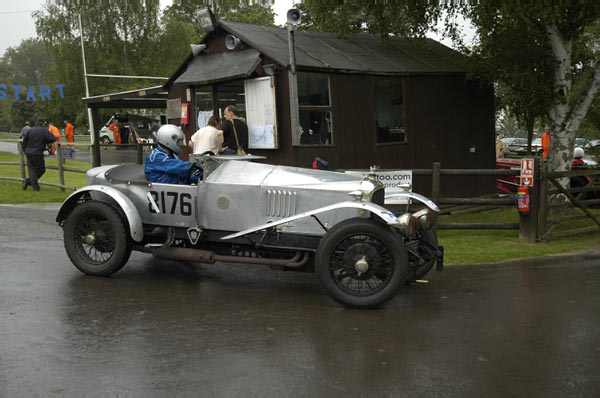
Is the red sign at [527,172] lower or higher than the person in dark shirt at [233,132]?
lower

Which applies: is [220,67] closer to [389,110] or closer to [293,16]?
[293,16]

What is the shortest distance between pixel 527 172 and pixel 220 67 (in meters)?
6.65

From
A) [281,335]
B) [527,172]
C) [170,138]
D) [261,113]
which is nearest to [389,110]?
[261,113]

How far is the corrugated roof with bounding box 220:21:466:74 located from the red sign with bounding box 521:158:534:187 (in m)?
4.44

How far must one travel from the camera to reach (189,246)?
7523 millimetres

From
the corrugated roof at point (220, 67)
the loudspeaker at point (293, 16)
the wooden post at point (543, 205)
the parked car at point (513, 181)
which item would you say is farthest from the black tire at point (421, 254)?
the parked car at point (513, 181)

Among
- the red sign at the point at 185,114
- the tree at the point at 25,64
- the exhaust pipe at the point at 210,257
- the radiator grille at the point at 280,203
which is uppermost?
the tree at the point at 25,64

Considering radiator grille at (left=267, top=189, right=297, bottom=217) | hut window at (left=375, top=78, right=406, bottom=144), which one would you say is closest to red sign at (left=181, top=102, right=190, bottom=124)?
hut window at (left=375, top=78, right=406, bottom=144)

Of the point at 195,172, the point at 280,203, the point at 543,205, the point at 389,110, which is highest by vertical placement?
the point at 389,110

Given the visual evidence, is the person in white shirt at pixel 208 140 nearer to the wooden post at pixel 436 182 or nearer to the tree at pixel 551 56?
the wooden post at pixel 436 182

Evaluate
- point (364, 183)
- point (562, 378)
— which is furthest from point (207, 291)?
point (562, 378)

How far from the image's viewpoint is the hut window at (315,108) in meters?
12.8

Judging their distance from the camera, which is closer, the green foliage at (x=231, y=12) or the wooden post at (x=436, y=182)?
the wooden post at (x=436, y=182)

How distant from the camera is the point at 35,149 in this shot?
51.0ft
